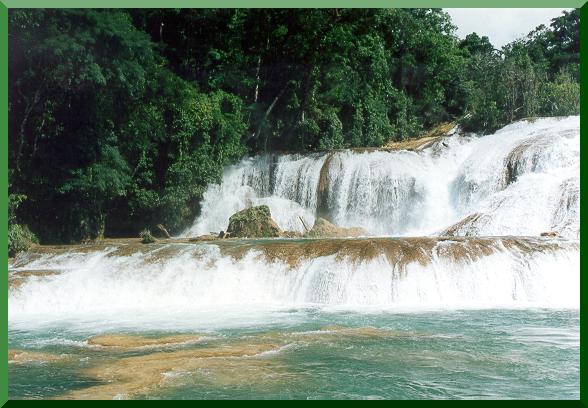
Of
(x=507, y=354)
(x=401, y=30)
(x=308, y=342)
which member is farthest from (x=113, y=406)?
(x=401, y=30)

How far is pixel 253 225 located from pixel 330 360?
955 centimetres

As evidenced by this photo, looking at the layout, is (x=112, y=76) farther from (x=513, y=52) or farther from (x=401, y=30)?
(x=513, y=52)

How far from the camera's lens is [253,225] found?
55.3ft

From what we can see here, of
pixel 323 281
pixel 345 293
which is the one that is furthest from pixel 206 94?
pixel 345 293

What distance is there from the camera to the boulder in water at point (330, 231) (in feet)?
55.9

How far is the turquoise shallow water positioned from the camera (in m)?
6.32

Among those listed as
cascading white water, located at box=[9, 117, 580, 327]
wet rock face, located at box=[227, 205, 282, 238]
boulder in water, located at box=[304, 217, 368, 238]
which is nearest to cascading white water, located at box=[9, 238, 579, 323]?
cascading white water, located at box=[9, 117, 580, 327]

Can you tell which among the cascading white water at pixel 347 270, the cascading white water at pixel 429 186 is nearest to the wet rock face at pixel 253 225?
the cascading white water at pixel 429 186

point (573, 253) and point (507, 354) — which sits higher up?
point (573, 253)

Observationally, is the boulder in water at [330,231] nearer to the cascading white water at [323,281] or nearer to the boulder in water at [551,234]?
the cascading white water at [323,281]

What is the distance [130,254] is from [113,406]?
8083 mm

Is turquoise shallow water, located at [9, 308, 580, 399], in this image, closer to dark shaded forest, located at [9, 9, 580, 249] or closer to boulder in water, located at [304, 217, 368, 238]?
boulder in water, located at [304, 217, 368, 238]

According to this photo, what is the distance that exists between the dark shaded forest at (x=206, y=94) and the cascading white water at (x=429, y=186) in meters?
1.29

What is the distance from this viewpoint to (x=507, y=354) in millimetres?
7621
